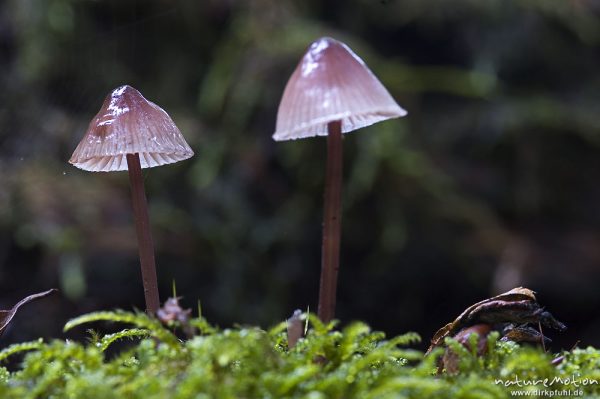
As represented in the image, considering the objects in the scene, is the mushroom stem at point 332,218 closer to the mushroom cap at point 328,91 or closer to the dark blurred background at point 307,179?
the mushroom cap at point 328,91

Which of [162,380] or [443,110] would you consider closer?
[162,380]

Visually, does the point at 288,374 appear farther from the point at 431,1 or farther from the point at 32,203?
the point at 431,1

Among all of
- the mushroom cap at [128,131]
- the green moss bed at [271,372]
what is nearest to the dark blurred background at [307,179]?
the mushroom cap at [128,131]

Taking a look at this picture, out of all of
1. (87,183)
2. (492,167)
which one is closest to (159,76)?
(87,183)

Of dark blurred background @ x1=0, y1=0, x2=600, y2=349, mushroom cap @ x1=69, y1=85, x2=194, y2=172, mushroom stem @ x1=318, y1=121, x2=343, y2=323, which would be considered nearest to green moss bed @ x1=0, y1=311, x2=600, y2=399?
mushroom stem @ x1=318, y1=121, x2=343, y2=323

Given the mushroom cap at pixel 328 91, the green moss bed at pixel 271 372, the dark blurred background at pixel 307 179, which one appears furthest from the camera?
the dark blurred background at pixel 307 179
